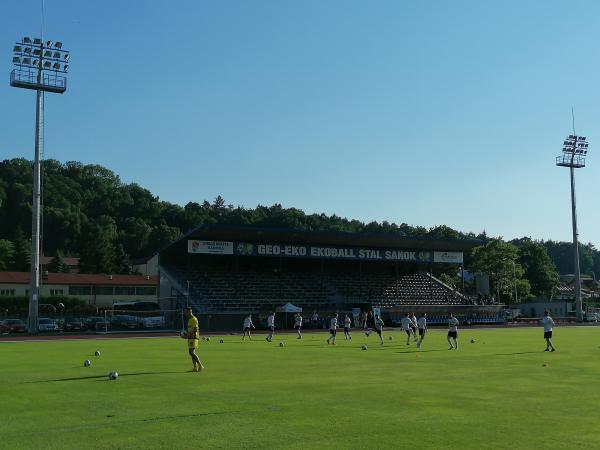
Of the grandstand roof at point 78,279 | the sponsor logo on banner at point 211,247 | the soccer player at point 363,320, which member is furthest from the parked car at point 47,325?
the grandstand roof at point 78,279

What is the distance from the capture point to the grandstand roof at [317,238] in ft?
210

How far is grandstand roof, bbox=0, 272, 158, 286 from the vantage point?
3501 inches

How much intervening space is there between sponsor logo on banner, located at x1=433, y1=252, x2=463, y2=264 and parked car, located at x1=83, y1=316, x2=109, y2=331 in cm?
4055

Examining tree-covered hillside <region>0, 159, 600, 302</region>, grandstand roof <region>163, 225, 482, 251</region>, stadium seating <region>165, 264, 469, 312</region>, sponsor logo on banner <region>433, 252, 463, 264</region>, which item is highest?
tree-covered hillside <region>0, 159, 600, 302</region>

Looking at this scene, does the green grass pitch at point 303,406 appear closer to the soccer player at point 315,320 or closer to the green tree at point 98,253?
the soccer player at point 315,320

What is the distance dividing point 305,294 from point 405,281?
50.8ft

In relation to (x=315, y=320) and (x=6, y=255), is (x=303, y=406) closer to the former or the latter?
(x=315, y=320)

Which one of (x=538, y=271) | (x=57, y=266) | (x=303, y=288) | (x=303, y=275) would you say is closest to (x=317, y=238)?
(x=303, y=288)

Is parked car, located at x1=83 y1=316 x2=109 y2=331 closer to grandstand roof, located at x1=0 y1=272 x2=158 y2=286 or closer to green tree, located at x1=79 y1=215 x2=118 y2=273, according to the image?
grandstand roof, located at x1=0 y1=272 x2=158 y2=286

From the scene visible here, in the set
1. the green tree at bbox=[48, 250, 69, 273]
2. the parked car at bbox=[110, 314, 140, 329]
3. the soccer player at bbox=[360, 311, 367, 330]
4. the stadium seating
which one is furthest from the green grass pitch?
the green tree at bbox=[48, 250, 69, 273]

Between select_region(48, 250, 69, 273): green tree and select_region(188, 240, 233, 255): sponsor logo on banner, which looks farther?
select_region(48, 250, 69, 273): green tree

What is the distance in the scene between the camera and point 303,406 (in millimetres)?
12781

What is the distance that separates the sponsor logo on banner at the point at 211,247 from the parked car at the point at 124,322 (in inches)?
352

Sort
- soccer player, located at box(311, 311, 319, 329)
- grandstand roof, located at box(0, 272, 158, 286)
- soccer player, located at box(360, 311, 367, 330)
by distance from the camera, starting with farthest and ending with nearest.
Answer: grandstand roof, located at box(0, 272, 158, 286), soccer player, located at box(360, 311, 367, 330), soccer player, located at box(311, 311, 319, 329)
